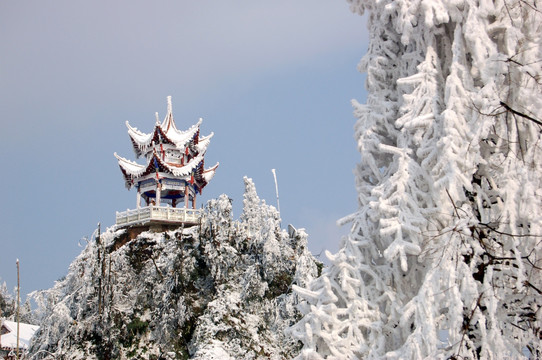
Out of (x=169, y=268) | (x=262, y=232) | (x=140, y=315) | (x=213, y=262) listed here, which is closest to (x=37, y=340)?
(x=140, y=315)

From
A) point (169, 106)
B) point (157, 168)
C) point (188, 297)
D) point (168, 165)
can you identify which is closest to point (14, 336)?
point (157, 168)

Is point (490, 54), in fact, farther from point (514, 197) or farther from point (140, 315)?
point (140, 315)

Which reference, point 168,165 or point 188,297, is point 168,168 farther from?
point 188,297

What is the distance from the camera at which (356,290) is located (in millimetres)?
5508

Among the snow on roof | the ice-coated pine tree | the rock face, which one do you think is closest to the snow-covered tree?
the snow on roof

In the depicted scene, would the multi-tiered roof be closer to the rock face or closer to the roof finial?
the roof finial

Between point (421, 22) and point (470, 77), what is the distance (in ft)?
2.84

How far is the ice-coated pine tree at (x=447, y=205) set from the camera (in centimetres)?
452

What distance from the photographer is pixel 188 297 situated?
18266 mm

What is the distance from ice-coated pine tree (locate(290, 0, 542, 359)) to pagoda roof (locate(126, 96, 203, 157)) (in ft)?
69.7

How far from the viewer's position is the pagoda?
2525cm

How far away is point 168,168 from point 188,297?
860 cm

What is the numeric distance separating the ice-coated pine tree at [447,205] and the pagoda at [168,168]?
18.6m

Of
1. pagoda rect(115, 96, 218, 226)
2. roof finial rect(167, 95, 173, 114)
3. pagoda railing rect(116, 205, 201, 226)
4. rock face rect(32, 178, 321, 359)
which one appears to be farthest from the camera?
roof finial rect(167, 95, 173, 114)
